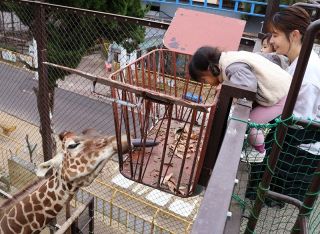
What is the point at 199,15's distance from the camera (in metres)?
2.82

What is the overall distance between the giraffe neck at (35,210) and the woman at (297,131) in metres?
1.82

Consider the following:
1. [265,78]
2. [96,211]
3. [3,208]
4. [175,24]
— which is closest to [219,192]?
[265,78]

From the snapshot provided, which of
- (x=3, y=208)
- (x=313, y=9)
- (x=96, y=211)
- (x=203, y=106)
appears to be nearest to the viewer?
(x=203, y=106)

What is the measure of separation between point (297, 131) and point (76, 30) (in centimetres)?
587

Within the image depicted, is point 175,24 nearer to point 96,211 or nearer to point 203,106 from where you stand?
point 203,106

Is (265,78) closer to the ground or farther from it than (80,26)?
farther from it

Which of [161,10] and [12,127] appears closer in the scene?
[12,127]

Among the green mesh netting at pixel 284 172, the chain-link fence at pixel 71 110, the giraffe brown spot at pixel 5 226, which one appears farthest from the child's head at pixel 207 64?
the giraffe brown spot at pixel 5 226

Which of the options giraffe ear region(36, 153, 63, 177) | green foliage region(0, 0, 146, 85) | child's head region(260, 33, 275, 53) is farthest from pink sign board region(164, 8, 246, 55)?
green foliage region(0, 0, 146, 85)

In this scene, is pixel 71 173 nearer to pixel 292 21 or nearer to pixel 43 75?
pixel 43 75

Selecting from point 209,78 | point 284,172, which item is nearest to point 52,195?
point 209,78

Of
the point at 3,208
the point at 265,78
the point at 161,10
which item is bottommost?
the point at 161,10

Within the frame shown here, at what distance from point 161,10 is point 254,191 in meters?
13.0

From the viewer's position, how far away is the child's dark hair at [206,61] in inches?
86.0
